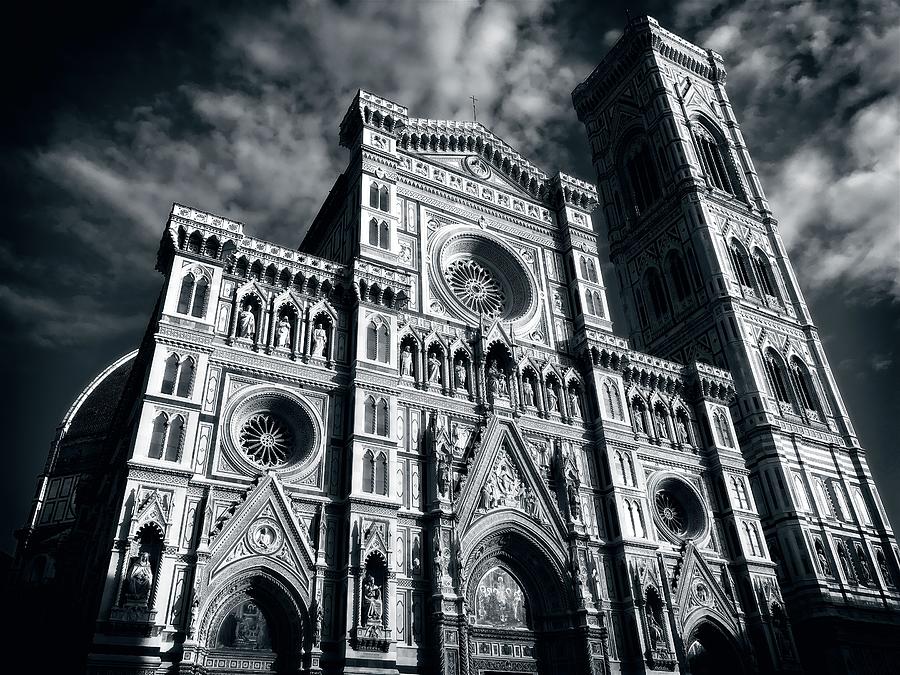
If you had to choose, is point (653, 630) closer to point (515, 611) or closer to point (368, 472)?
point (515, 611)

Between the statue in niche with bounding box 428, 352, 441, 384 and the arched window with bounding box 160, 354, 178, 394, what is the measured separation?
8589mm

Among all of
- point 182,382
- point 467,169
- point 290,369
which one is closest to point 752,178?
point 467,169

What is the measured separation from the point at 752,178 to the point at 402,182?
25815mm

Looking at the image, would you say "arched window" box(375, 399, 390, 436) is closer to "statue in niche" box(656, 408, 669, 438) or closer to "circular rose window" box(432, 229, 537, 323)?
"circular rose window" box(432, 229, 537, 323)

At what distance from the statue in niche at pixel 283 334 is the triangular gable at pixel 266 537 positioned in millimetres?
4516

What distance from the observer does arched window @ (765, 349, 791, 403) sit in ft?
117

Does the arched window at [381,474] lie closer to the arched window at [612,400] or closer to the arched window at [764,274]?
the arched window at [612,400]

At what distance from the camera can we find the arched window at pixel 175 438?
63.2ft

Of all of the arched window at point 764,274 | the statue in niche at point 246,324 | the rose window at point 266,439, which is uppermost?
the arched window at point 764,274

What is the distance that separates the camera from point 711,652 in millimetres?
26000

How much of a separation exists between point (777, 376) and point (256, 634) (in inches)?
1099

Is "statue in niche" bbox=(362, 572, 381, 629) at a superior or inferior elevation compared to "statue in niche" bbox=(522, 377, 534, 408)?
inferior

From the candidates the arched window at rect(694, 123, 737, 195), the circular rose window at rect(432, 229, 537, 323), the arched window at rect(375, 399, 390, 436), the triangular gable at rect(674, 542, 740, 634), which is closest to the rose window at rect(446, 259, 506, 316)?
the circular rose window at rect(432, 229, 537, 323)

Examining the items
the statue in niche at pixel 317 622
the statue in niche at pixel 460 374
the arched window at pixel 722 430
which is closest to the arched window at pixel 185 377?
the statue in niche at pixel 317 622
